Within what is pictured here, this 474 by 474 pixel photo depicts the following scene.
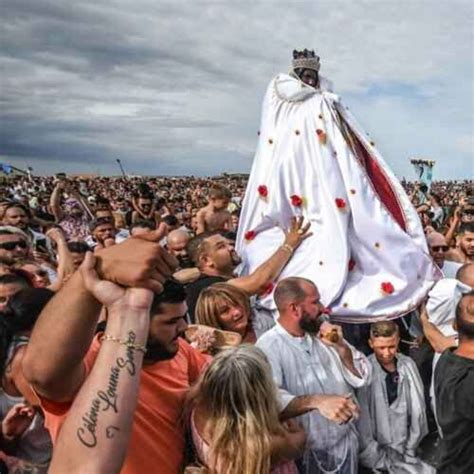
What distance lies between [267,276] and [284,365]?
78 cm

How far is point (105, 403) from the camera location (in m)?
1.07

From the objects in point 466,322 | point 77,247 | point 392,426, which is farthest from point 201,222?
point 466,322

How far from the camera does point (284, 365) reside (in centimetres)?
269

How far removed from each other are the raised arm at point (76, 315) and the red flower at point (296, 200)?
8.34 feet

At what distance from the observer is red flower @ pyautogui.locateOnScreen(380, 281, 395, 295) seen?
138 inches

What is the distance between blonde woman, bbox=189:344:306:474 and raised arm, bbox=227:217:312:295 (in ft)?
4.45

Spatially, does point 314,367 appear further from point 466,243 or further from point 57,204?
point 57,204

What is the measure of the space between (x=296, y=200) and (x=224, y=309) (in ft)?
3.64

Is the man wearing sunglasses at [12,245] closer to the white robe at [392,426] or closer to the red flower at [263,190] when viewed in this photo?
the red flower at [263,190]

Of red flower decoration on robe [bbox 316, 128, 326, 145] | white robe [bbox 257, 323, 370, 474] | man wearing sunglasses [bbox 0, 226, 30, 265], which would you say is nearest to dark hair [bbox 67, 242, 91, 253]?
man wearing sunglasses [bbox 0, 226, 30, 265]

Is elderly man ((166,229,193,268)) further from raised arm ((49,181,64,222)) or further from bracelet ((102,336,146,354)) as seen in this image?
bracelet ((102,336,146,354))

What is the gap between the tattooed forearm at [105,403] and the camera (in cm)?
105

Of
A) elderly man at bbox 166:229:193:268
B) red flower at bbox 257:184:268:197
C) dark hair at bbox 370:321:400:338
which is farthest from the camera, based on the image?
elderly man at bbox 166:229:193:268

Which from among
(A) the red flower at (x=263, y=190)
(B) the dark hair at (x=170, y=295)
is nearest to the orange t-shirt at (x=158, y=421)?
(B) the dark hair at (x=170, y=295)
